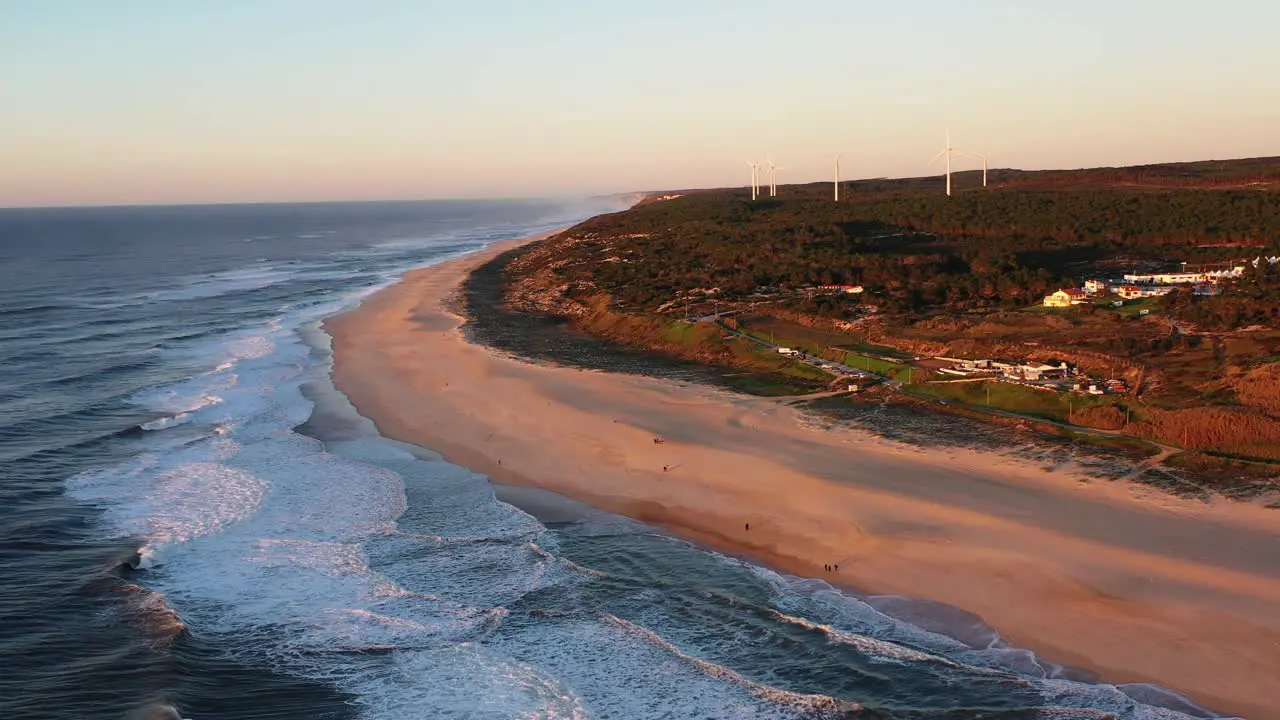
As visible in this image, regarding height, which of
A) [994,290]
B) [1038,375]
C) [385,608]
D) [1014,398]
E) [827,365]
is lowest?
[385,608]

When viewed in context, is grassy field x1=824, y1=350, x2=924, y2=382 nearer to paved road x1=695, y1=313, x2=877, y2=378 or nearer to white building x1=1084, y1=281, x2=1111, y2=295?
paved road x1=695, y1=313, x2=877, y2=378

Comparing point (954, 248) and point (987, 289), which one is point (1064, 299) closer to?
point (987, 289)

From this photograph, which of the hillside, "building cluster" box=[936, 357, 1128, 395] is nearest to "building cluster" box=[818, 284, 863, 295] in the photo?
the hillside

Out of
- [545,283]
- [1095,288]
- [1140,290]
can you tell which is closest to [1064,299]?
[1095,288]

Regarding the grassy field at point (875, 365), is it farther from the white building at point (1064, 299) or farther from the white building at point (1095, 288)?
the white building at point (1095, 288)

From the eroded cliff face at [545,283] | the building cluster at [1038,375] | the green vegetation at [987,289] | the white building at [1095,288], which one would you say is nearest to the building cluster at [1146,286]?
the white building at [1095,288]

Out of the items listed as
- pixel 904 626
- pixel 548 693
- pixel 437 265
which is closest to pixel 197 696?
pixel 548 693
